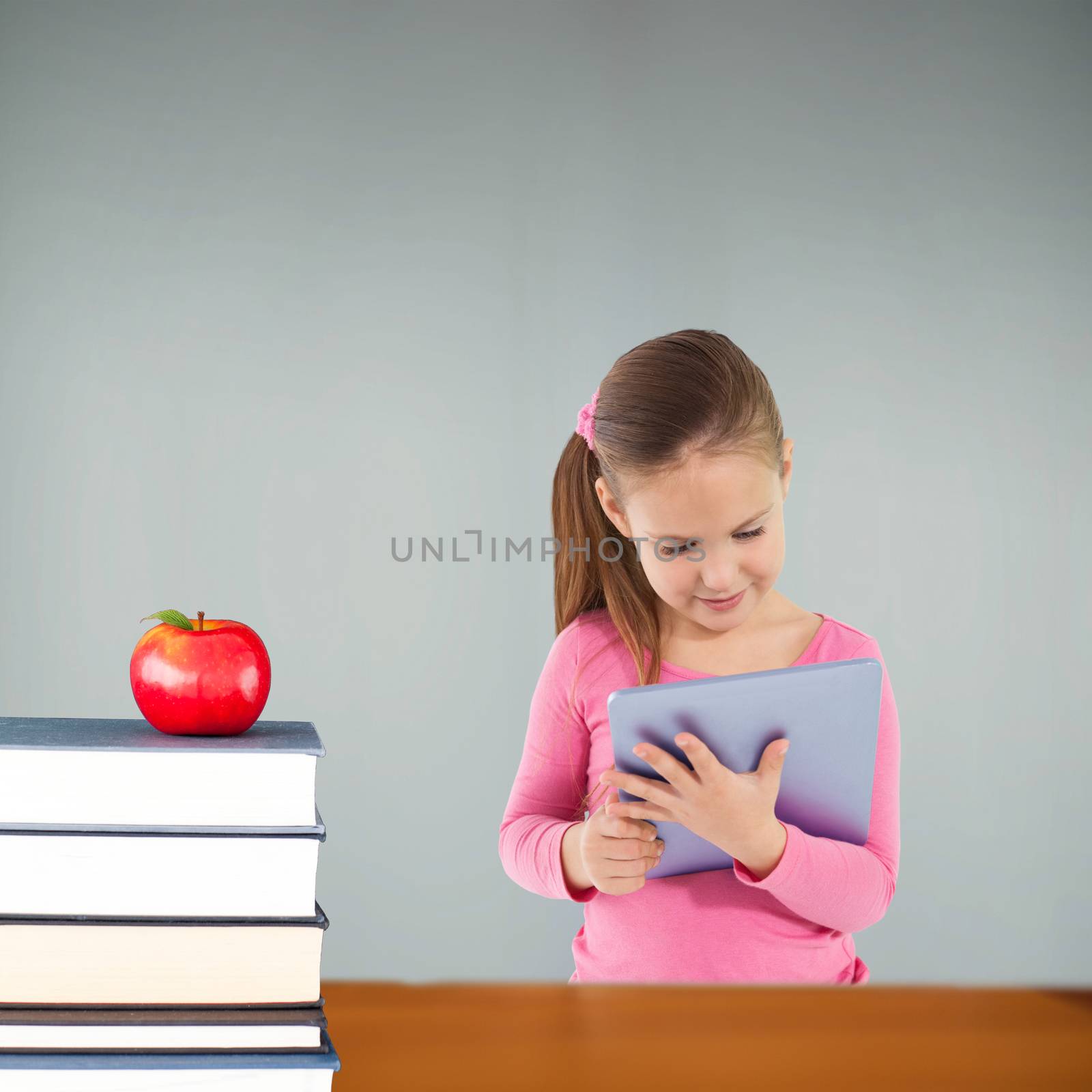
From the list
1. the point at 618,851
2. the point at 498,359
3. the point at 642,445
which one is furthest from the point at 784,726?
the point at 498,359

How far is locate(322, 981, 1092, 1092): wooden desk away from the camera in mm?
558

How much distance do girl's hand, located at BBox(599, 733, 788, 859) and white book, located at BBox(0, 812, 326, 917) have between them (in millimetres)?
309

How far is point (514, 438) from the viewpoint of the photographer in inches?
108

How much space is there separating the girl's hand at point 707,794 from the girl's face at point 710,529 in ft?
0.85

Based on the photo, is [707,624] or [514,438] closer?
[707,624]

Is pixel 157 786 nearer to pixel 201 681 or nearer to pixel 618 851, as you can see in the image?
pixel 201 681

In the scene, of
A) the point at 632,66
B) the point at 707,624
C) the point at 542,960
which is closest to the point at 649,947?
the point at 707,624

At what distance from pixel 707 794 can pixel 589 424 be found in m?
0.52

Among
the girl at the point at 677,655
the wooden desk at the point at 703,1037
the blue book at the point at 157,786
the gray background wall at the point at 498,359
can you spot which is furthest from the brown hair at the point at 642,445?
the gray background wall at the point at 498,359

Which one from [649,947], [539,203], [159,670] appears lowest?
[649,947]

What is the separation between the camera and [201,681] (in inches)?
22.0

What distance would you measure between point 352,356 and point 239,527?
0.50m

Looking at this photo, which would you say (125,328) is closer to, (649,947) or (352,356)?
(352,356)

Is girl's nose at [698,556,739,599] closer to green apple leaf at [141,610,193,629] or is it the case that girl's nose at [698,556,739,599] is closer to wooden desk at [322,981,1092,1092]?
wooden desk at [322,981,1092,1092]
